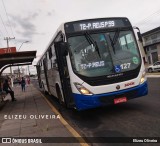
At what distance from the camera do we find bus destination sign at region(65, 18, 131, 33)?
9.05 metres

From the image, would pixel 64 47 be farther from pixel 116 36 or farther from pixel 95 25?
pixel 116 36

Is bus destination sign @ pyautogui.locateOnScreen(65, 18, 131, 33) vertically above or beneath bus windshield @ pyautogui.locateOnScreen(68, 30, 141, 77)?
above

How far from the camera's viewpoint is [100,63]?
8.63 meters

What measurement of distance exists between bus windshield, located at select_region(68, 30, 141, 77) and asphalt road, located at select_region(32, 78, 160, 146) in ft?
4.84

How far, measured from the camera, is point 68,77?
909 centimetres

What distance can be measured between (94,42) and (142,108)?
2960 millimetres

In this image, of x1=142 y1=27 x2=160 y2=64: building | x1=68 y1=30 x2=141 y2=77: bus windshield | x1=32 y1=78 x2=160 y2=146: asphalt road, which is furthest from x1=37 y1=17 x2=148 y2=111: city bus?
x1=142 y1=27 x2=160 y2=64: building

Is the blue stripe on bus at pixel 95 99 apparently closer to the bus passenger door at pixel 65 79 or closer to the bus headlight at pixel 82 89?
the bus headlight at pixel 82 89

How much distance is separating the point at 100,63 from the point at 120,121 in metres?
1.85

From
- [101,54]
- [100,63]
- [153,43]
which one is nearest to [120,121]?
[100,63]

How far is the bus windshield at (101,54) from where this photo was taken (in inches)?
339

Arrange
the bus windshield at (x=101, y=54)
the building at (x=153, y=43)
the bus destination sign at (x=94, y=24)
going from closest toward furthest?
1. the bus windshield at (x=101, y=54)
2. the bus destination sign at (x=94, y=24)
3. the building at (x=153, y=43)

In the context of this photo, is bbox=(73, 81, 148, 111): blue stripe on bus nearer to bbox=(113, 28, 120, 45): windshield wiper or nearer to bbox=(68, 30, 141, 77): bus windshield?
bbox=(68, 30, 141, 77): bus windshield

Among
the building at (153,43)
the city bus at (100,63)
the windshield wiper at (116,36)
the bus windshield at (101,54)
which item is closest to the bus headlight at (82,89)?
the city bus at (100,63)
